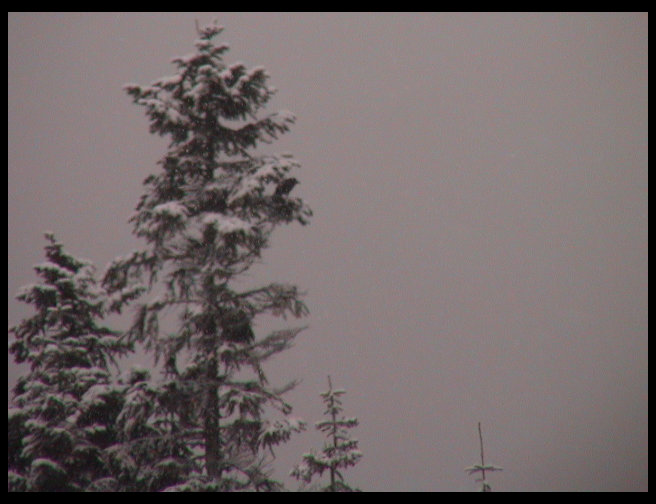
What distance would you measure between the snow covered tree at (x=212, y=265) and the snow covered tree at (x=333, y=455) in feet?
11.4

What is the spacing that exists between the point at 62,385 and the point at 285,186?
19.7 ft

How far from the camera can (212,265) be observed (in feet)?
30.1

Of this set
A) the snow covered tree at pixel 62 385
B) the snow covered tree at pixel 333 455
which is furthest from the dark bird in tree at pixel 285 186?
the snow covered tree at pixel 333 455

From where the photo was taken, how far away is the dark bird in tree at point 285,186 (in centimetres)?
933

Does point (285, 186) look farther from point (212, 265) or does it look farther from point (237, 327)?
point (237, 327)

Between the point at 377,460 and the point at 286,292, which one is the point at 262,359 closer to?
the point at 286,292

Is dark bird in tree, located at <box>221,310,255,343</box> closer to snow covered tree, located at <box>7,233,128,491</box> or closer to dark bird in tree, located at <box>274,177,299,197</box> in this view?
dark bird in tree, located at <box>274,177,299,197</box>

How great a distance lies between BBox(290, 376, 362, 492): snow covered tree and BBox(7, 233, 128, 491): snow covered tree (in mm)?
4281

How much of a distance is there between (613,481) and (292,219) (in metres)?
78.5

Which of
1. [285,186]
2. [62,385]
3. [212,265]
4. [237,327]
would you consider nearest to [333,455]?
[237,327]

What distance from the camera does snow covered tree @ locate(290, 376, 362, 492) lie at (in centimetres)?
1262

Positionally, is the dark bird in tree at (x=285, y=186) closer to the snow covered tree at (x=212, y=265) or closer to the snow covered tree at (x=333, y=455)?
the snow covered tree at (x=212, y=265)

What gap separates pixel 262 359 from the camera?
30.3 feet

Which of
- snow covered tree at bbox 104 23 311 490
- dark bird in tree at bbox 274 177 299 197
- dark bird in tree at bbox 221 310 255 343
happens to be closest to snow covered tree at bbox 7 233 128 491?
snow covered tree at bbox 104 23 311 490
